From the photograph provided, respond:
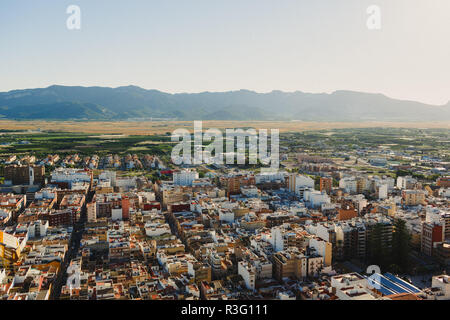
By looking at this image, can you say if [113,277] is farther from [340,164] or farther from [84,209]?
[340,164]

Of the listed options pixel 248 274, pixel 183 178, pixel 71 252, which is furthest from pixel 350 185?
pixel 71 252

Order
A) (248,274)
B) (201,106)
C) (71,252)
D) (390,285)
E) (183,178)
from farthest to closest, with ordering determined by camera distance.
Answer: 1. (201,106)
2. (183,178)
3. (71,252)
4. (248,274)
5. (390,285)

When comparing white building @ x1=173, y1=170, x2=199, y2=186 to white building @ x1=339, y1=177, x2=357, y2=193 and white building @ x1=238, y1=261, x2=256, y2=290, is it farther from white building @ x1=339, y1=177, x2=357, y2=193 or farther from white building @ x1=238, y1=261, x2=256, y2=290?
white building @ x1=238, y1=261, x2=256, y2=290

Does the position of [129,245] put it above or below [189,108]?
below

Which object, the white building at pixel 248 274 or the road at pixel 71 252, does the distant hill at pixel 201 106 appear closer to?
the road at pixel 71 252

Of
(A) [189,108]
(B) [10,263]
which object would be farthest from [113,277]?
(A) [189,108]

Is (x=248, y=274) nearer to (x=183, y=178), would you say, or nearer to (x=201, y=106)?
(x=183, y=178)

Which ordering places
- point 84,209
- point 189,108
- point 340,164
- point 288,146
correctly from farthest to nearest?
point 189,108 < point 288,146 < point 340,164 < point 84,209

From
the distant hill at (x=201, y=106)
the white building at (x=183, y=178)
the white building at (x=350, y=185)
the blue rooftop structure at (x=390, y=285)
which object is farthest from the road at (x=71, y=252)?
the distant hill at (x=201, y=106)
